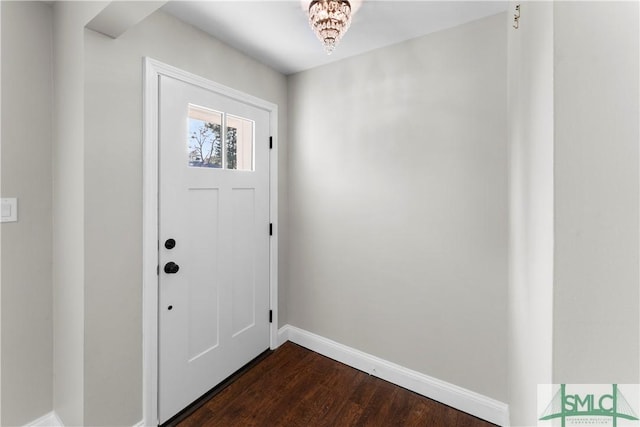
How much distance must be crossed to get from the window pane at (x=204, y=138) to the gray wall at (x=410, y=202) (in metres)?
0.76

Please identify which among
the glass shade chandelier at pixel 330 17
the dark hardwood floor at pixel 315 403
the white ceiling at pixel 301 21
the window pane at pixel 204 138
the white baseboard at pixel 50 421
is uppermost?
the white ceiling at pixel 301 21

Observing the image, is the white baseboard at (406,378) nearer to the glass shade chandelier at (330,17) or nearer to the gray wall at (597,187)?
the gray wall at (597,187)

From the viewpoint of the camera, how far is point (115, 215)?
1.50m

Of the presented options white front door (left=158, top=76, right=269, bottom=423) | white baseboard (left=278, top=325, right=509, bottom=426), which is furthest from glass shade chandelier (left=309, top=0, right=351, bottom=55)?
white baseboard (left=278, top=325, right=509, bottom=426)

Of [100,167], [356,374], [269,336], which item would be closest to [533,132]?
[100,167]

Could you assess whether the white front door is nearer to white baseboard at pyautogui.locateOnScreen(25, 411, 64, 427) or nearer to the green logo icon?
white baseboard at pyautogui.locateOnScreen(25, 411, 64, 427)

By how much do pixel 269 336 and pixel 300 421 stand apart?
852 millimetres

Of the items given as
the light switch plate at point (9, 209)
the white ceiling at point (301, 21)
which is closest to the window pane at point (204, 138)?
the white ceiling at point (301, 21)

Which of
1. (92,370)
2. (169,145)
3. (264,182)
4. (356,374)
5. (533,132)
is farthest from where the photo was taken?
(264,182)

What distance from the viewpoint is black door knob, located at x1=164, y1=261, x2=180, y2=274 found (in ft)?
5.63

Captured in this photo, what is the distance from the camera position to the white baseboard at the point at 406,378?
173 centimetres

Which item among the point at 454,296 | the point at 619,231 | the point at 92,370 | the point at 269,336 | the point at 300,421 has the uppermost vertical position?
the point at 619,231

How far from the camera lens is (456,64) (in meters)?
1.80

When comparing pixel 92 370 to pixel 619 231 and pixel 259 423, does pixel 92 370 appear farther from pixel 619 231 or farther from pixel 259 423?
pixel 619 231
